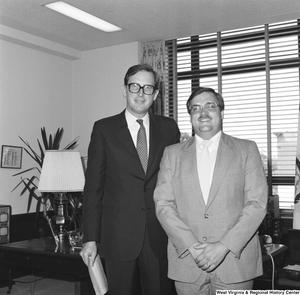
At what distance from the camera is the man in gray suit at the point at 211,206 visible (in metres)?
1.92

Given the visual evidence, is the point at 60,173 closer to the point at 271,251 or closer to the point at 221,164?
the point at 271,251

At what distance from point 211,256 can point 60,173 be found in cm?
203

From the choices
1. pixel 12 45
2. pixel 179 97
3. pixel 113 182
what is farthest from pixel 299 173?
pixel 12 45

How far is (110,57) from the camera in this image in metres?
6.29

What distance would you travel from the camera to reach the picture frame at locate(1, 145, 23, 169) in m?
5.39

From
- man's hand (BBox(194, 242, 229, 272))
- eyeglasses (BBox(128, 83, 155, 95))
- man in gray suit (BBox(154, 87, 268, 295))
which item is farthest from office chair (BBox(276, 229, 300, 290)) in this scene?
eyeglasses (BBox(128, 83, 155, 95))

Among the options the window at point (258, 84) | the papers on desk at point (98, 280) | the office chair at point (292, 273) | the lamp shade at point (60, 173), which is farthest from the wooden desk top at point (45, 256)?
the window at point (258, 84)

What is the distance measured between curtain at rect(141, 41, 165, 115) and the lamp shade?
2436 millimetres

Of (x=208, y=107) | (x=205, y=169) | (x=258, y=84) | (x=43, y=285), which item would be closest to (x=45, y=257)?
(x=205, y=169)

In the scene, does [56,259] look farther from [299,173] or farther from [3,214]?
[299,173]

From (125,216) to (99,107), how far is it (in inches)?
170

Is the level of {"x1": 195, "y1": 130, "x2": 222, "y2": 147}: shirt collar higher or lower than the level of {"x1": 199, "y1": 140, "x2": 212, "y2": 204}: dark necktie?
higher

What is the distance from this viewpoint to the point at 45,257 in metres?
3.24

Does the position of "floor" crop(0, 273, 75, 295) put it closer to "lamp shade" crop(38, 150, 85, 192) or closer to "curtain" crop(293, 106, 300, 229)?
"lamp shade" crop(38, 150, 85, 192)
